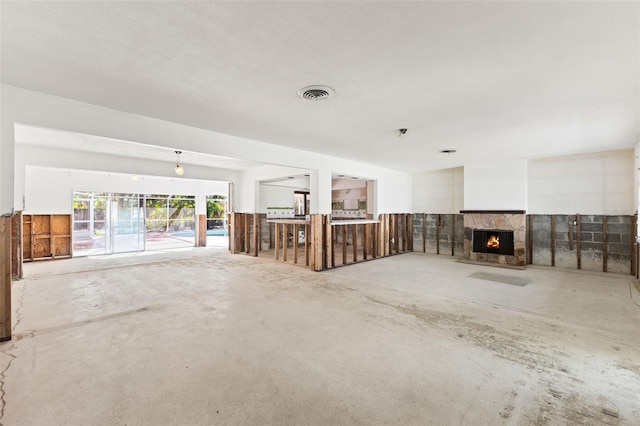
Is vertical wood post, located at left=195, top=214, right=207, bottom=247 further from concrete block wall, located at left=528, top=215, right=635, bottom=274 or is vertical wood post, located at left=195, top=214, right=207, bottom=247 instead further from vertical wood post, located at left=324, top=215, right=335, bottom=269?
concrete block wall, located at left=528, top=215, right=635, bottom=274

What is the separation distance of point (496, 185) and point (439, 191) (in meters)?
1.86

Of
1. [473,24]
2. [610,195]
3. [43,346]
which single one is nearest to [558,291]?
[610,195]

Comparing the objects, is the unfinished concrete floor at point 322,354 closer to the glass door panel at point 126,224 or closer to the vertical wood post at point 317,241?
the vertical wood post at point 317,241

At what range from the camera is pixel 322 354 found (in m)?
2.58

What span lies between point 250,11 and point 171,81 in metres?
1.40

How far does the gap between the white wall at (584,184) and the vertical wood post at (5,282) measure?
9.65m

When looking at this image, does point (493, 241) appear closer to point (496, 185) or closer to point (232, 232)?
point (496, 185)

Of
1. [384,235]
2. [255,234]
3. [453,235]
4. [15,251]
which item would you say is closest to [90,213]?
[15,251]

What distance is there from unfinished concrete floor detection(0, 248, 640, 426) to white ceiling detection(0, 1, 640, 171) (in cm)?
263

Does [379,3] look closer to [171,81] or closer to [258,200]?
[171,81]

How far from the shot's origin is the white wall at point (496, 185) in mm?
6738

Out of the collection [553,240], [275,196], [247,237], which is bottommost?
[247,237]

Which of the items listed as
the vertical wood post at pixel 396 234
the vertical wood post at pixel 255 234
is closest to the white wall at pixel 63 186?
the vertical wood post at pixel 255 234

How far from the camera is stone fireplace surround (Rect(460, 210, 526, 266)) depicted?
6.63m
